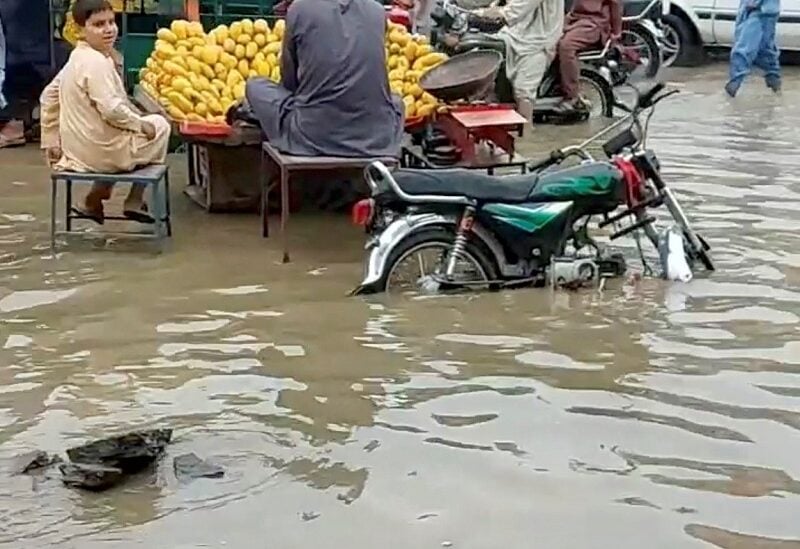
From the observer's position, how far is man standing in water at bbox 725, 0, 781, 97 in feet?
49.8

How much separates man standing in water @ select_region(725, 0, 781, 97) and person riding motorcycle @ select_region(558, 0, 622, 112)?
1955mm

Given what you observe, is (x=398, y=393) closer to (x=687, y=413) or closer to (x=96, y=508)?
(x=687, y=413)

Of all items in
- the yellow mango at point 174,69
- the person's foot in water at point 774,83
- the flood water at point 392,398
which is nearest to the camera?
the flood water at point 392,398

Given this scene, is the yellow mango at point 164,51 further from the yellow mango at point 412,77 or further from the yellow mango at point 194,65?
the yellow mango at point 412,77

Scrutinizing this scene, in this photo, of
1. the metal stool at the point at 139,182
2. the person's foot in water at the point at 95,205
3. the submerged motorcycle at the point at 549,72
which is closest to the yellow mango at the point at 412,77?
the metal stool at the point at 139,182

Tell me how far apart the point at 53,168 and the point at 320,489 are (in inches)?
156

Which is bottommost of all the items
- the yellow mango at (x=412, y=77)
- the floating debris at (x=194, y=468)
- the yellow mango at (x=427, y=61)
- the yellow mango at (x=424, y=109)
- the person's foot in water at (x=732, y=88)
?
the floating debris at (x=194, y=468)

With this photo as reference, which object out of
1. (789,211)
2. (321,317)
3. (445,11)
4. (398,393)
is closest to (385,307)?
(321,317)

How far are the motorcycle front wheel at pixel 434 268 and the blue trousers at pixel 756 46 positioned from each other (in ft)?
28.9

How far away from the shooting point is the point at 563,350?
6141 millimetres

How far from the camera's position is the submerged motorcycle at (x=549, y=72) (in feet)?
42.7

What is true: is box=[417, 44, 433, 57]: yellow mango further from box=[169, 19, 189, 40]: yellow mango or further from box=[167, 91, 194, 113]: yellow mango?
box=[167, 91, 194, 113]: yellow mango

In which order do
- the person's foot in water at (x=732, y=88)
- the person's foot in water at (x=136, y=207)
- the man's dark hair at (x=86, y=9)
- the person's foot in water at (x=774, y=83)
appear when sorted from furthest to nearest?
1. the person's foot in water at (x=774, y=83)
2. the person's foot in water at (x=732, y=88)
3. the person's foot in water at (x=136, y=207)
4. the man's dark hair at (x=86, y=9)

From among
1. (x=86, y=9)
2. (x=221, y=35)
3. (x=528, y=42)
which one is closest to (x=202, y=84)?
(x=221, y=35)
